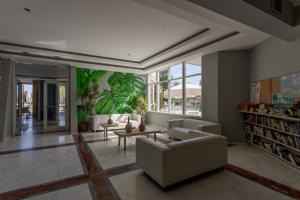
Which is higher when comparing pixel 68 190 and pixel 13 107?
pixel 13 107

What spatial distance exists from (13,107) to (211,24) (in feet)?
23.7

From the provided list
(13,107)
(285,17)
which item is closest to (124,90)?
(13,107)

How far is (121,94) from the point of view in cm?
855

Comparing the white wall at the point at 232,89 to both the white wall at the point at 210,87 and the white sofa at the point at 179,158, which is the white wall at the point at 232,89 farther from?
the white sofa at the point at 179,158

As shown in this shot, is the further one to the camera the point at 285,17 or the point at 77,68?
the point at 77,68

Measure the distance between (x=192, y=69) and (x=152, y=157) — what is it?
4.57m

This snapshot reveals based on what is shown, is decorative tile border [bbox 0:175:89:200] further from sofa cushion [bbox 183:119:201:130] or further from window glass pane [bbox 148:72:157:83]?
window glass pane [bbox 148:72:157:83]

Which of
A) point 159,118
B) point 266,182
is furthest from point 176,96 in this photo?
point 266,182

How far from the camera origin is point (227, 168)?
3.22 m

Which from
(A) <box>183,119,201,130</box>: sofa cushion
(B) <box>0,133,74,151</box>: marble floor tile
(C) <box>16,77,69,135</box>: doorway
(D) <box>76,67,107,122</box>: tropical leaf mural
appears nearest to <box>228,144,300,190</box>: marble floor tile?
(A) <box>183,119,201,130</box>: sofa cushion

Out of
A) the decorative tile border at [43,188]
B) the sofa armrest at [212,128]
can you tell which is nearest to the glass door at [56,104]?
the decorative tile border at [43,188]

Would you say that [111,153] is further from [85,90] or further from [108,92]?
[108,92]

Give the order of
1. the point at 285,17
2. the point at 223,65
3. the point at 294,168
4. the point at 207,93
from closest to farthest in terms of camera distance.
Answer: the point at 285,17 < the point at 294,168 < the point at 223,65 < the point at 207,93

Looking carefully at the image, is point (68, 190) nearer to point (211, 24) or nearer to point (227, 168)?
point (227, 168)
